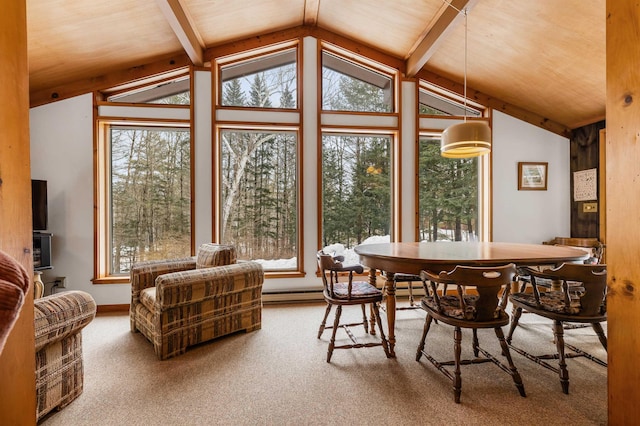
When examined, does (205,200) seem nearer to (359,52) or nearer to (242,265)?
(242,265)

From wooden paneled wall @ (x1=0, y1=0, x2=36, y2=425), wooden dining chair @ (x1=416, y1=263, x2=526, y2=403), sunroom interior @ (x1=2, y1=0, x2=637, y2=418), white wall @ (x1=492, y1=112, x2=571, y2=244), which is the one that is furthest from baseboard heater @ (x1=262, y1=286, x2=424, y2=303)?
wooden paneled wall @ (x1=0, y1=0, x2=36, y2=425)

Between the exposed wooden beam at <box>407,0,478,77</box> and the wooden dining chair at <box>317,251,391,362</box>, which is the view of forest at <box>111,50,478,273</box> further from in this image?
the wooden dining chair at <box>317,251,391,362</box>

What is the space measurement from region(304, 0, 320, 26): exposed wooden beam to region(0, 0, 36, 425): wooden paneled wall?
10.8ft

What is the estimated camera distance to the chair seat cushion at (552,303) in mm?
1983

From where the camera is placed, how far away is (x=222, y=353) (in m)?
2.53

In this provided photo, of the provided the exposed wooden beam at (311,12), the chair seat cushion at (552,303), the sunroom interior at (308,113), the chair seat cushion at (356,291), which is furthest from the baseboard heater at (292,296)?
the exposed wooden beam at (311,12)

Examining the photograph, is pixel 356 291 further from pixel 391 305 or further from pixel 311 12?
pixel 311 12

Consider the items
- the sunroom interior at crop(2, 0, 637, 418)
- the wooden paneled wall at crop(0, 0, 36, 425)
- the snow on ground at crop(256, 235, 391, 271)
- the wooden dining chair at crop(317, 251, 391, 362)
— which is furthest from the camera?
the snow on ground at crop(256, 235, 391, 271)

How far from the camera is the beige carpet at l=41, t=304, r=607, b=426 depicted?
5.70 feet

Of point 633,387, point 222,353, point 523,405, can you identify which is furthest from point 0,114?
point 523,405

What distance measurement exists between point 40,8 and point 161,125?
5.12ft

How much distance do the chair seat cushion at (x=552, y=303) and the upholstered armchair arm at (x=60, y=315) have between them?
2.97 metres

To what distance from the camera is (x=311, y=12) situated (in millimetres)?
3873

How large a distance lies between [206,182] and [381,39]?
9.66 feet
